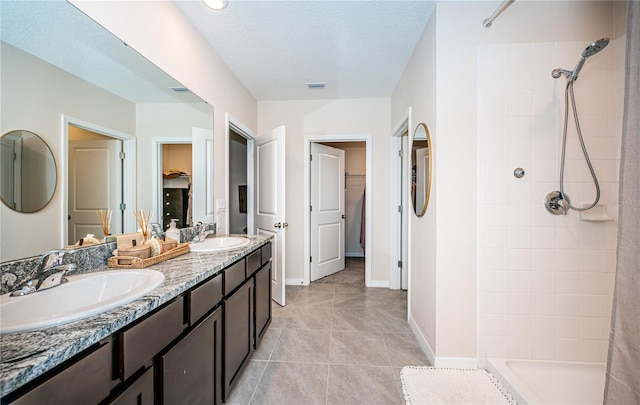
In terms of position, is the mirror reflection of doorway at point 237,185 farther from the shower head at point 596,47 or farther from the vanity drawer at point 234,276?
the shower head at point 596,47

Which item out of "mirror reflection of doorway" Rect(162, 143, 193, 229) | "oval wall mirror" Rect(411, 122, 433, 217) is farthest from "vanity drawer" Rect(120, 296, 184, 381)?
"oval wall mirror" Rect(411, 122, 433, 217)

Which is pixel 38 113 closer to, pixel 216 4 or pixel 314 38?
pixel 216 4

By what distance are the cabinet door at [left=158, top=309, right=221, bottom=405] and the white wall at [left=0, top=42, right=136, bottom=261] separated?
666 mm

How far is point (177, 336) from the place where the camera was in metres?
0.98

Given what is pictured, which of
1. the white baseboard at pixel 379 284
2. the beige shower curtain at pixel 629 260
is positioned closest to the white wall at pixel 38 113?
the beige shower curtain at pixel 629 260

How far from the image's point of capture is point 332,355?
6.13ft

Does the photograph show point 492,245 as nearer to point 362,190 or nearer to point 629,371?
point 629,371

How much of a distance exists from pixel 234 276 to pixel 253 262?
292 millimetres

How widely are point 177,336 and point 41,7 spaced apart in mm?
1388

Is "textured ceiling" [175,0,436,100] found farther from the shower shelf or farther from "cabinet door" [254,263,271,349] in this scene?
"cabinet door" [254,263,271,349]

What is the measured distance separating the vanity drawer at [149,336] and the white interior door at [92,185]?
614 mm

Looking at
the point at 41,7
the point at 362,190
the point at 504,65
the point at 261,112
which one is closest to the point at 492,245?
the point at 504,65

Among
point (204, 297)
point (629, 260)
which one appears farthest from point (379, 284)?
point (204, 297)

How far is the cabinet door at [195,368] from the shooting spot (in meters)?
0.92
